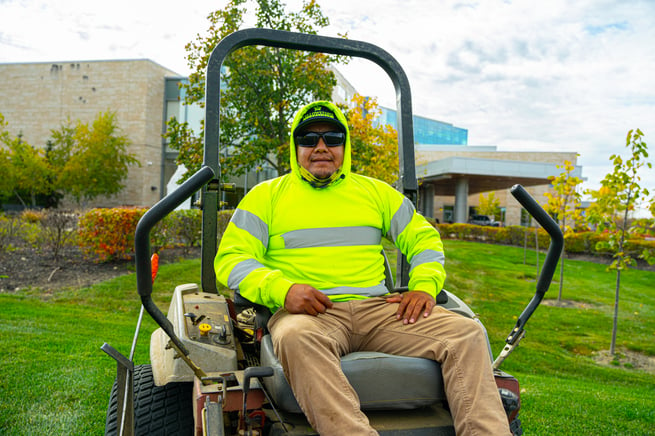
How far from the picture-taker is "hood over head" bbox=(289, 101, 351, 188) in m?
2.56

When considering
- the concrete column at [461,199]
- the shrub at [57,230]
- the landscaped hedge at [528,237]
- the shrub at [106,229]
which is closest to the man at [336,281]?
the shrub at [106,229]

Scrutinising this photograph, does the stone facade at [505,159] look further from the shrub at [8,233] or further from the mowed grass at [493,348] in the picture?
the shrub at [8,233]

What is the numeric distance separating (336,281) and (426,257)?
1.47 feet

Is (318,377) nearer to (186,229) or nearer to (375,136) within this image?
(186,229)

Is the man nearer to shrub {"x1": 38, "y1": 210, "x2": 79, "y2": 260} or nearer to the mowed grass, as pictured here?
the mowed grass

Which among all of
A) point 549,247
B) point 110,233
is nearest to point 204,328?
point 549,247

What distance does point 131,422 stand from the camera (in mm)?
1720

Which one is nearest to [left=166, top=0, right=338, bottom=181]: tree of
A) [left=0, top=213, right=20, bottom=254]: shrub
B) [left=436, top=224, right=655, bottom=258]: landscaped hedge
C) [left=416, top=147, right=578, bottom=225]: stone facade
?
[left=0, top=213, right=20, bottom=254]: shrub

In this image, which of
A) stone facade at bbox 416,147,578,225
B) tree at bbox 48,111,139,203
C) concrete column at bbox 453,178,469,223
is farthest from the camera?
stone facade at bbox 416,147,578,225

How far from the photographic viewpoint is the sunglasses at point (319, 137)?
2.60 meters

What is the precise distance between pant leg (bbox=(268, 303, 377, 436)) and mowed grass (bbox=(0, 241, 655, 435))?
6.84 feet

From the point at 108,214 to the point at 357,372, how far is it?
8664mm

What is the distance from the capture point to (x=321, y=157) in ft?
8.42

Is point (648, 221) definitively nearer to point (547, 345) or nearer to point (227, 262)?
point (547, 345)
